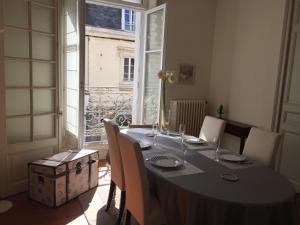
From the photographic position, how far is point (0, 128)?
268cm

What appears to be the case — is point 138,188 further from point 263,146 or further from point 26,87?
point 26,87

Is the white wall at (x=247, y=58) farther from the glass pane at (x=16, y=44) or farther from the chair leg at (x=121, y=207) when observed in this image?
the glass pane at (x=16, y=44)

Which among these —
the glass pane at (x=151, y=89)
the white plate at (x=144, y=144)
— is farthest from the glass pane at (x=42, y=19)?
the white plate at (x=144, y=144)

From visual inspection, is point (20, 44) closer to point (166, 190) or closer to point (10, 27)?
point (10, 27)

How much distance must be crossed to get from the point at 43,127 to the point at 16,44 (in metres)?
0.96

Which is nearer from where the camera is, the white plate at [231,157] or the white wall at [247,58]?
the white plate at [231,157]

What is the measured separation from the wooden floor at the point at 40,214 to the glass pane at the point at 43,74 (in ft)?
4.18

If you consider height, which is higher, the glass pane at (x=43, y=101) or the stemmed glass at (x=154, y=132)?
the glass pane at (x=43, y=101)

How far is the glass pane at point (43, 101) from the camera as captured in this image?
2994mm

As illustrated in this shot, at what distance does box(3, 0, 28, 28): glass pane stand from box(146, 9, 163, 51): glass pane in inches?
70.5

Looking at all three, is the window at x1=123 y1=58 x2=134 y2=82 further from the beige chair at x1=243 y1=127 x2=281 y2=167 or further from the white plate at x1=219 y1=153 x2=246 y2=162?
the white plate at x1=219 y1=153 x2=246 y2=162

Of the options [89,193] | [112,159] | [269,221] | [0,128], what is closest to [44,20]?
[0,128]

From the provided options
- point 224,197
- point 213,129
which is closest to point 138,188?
point 224,197

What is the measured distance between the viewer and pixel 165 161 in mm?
2025
